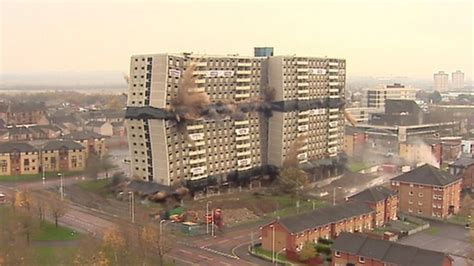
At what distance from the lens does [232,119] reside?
25.5 m

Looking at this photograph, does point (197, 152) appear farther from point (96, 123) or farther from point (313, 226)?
point (96, 123)

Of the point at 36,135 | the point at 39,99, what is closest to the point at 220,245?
the point at 36,135

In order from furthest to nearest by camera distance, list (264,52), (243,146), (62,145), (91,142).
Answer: (91,142), (62,145), (264,52), (243,146)

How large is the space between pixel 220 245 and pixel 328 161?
1395 centimetres

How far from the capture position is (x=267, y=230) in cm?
1722

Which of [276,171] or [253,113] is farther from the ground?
[253,113]

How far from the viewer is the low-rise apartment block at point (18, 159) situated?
93.4ft

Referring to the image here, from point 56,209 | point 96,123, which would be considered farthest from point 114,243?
point 96,123

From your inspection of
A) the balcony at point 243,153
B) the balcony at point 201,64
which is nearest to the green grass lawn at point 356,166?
the balcony at point 243,153

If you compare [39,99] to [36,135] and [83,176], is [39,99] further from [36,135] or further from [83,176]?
[83,176]

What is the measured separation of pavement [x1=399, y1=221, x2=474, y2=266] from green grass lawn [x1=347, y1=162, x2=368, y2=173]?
36.1 ft

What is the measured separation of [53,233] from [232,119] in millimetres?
9923

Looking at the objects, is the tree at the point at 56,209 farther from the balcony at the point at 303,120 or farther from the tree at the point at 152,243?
the balcony at the point at 303,120

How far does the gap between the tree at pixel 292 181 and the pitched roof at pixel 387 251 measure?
871 cm
